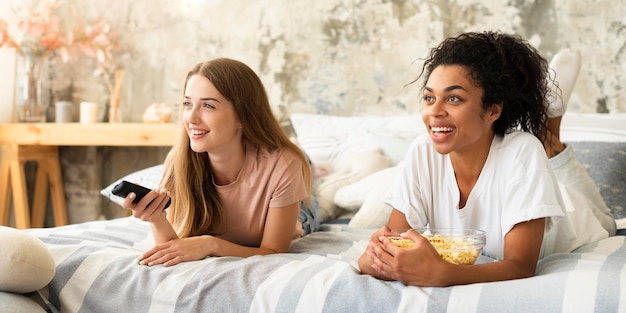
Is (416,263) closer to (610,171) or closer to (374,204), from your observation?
(374,204)

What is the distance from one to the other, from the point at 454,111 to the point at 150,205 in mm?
696

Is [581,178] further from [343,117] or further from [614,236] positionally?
[343,117]

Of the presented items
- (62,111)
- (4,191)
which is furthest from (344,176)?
(4,191)

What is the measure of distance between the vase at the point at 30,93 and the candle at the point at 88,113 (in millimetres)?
194

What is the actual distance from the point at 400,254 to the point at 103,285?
61 cm

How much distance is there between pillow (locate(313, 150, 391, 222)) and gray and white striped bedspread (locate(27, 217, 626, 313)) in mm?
673

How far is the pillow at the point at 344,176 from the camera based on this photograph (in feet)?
8.13

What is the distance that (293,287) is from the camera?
141cm

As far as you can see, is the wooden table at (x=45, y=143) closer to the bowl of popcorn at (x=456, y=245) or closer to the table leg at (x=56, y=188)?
the table leg at (x=56, y=188)

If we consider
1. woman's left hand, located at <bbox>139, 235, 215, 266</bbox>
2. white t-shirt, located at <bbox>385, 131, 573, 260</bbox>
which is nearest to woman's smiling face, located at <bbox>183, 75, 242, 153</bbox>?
woman's left hand, located at <bbox>139, 235, 215, 266</bbox>

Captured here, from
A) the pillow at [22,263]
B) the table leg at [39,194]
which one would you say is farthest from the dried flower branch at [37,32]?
the pillow at [22,263]

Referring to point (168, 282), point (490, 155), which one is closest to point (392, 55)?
point (490, 155)

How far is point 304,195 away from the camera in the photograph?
1.89 m

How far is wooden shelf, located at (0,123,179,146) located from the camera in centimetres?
321
